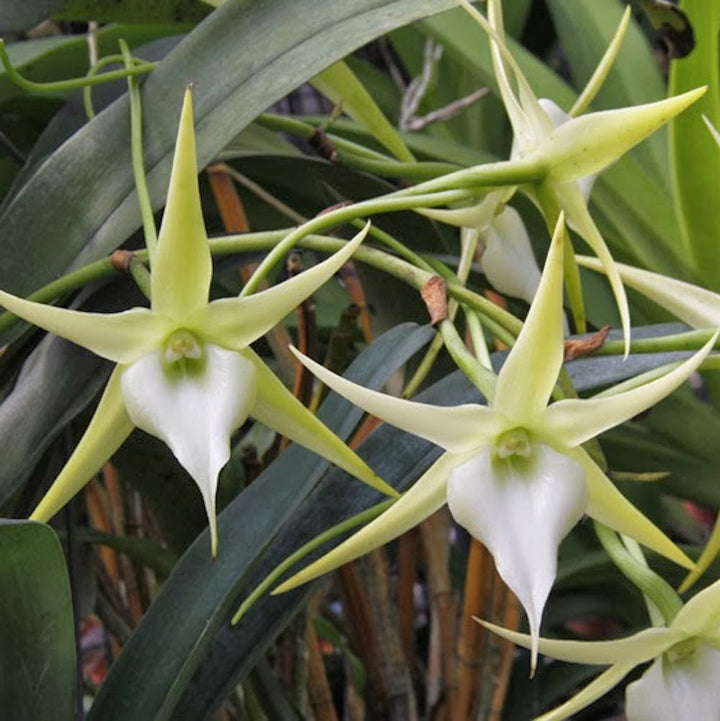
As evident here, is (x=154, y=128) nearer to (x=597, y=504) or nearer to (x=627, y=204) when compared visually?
(x=597, y=504)

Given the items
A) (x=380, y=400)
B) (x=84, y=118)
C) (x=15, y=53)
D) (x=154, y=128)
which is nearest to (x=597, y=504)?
(x=380, y=400)

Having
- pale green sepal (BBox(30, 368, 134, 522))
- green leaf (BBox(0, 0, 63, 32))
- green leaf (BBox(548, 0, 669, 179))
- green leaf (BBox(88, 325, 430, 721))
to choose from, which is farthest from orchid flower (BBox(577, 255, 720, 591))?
green leaf (BBox(548, 0, 669, 179))

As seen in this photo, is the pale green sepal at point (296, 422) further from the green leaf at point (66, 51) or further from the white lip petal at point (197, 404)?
the green leaf at point (66, 51)

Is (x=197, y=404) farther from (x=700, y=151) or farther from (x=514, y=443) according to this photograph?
(x=700, y=151)

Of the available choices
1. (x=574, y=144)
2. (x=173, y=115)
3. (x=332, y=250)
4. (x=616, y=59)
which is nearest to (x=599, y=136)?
(x=574, y=144)

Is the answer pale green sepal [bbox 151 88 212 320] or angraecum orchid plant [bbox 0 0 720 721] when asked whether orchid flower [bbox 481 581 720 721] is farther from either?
pale green sepal [bbox 151 88 212 320]

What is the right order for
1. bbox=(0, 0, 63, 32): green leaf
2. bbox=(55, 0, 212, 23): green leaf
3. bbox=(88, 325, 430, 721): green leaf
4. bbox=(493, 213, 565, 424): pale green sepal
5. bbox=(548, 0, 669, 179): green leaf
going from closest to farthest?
1. bbox=(493, 213, 565, 424): pale green sepal
2. bbox=(88, 325, 430, 721): green leaf
3. bbox=(0, 0, 63, 32): green leaf
4. bbox=(55, 0, 212, 23): green leaf
5. bbox=(548, 0, 669, 179): green leaf
